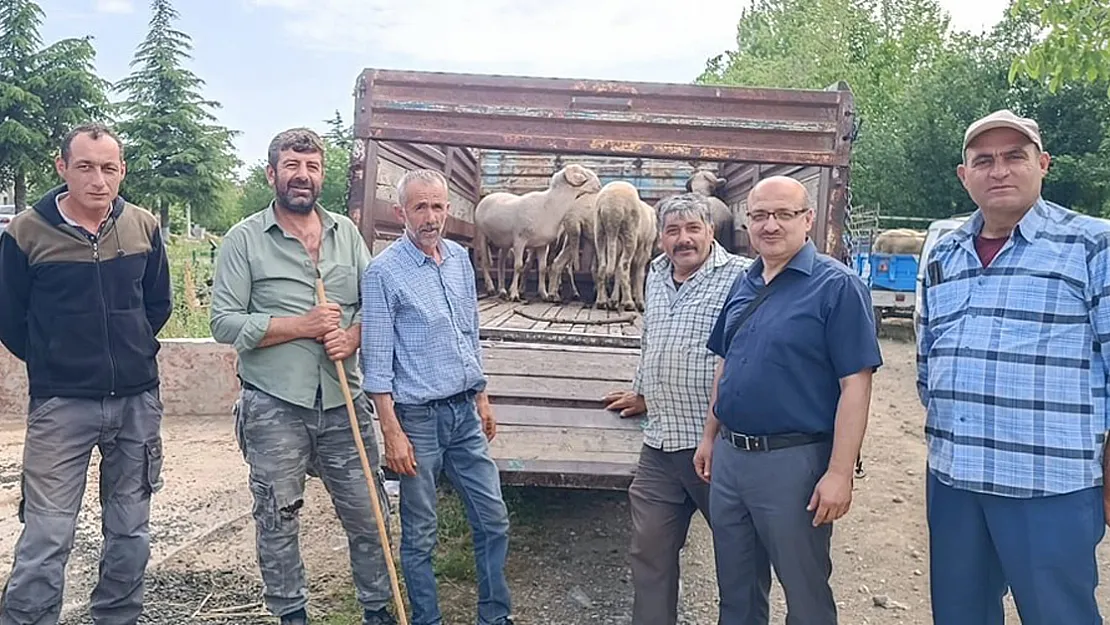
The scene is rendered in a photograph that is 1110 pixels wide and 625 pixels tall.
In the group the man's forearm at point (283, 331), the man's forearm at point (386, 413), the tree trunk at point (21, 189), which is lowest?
the man's forearm at point (386, 413)

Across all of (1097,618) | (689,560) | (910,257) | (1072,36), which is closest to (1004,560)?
(1097,618)

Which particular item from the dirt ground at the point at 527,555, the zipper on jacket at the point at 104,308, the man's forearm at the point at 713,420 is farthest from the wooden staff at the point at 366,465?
the man's forearm at the point at 713,420

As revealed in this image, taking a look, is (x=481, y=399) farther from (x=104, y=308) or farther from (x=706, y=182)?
(x=706, y=182)

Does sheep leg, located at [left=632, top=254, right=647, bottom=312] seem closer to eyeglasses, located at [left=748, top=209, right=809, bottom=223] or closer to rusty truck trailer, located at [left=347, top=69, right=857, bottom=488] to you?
rusty truck trailer, located at [left=347, top=69, right=857, bottom=488]

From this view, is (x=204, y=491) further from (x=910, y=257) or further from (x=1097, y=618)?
(x=910, y=257)

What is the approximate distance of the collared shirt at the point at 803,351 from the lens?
2.62m

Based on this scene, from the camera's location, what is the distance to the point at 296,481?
3.35 metres

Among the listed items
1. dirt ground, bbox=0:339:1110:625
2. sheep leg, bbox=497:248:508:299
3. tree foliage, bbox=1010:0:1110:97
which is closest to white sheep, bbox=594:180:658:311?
sheep leg, bbox=497:248:508:299

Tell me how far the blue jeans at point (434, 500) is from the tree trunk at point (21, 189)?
2505 cm

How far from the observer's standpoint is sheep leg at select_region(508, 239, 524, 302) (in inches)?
275

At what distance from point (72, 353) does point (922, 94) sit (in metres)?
22.9

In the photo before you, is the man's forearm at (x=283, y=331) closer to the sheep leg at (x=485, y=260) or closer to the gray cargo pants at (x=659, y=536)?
the gray cargo pants at (x=659, y=536)

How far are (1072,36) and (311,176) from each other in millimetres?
5084

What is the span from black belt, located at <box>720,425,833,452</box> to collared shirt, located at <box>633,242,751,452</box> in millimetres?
353
